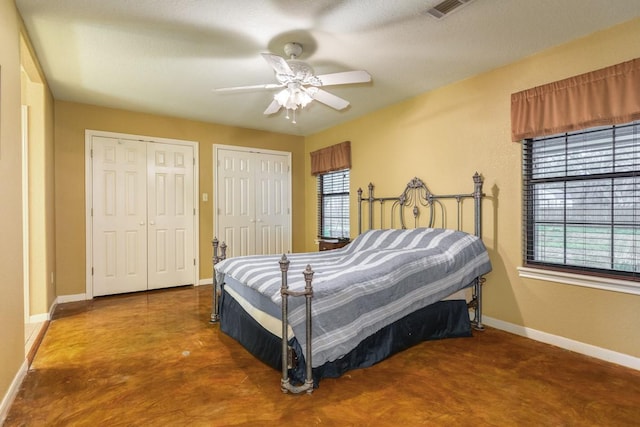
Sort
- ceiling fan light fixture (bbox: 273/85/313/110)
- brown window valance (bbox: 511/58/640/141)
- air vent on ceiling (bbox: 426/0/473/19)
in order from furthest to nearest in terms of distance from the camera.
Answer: ceiling fan light fixture (bbox: 273/85/313/110) → brown window valance (bbox: 511/58/640/141) → air vent on ceiling (bbox: 426/0/473/19)

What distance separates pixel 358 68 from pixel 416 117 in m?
1.10

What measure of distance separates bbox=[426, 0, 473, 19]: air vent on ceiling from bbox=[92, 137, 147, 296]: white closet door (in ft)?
12.9

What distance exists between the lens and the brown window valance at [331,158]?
192 inches

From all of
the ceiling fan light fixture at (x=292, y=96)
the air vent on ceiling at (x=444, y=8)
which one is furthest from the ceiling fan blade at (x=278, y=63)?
the air vent on ceiling at (x=444, y=8)

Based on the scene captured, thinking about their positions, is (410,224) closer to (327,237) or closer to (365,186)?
(365,186)

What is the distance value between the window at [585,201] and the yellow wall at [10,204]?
3.69 meters

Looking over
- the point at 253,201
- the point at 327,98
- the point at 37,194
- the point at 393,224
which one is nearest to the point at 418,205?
the point at 393,224

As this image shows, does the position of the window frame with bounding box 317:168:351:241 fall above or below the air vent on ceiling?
below

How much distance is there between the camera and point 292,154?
580cm

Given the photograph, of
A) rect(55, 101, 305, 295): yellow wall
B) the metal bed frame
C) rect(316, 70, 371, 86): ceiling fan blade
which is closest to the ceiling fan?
rect(316, 70, 371, 86): ceiling fan blade

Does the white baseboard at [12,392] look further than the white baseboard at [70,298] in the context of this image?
No

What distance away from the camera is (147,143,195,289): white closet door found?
4.65m

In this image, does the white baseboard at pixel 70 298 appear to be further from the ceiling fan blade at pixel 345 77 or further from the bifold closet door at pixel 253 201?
the ceiling fan blade at pixel 345 77

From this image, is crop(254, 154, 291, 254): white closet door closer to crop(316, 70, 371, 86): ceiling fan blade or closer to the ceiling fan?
the ceiling fan
